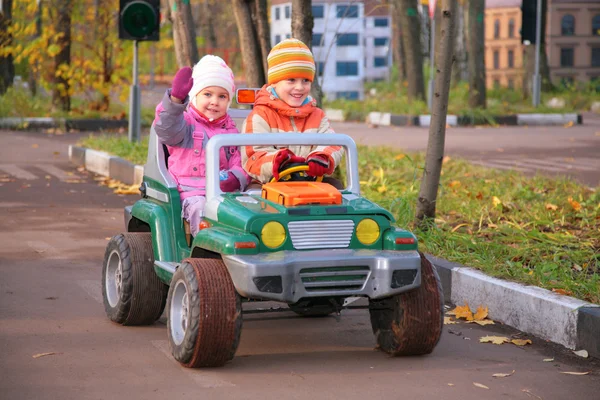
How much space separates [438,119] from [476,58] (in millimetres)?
17029

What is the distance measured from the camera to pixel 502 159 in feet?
50.1

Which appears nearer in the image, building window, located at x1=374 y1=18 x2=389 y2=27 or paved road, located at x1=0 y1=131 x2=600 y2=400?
paved road, located at x1=0 y1=131 x2=600 y2=400

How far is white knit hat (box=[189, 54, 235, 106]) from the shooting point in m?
6.03

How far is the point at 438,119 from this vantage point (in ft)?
26.5

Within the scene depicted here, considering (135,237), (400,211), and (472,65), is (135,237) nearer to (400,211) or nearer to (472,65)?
(400,211)

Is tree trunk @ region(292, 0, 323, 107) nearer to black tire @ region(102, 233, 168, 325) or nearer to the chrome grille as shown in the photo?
black tire @ region(102, 233, 168, 325)

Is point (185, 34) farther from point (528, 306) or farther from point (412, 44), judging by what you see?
point (412, 44)

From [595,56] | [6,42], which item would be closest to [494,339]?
[6,42]

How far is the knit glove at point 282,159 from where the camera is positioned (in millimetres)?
5539

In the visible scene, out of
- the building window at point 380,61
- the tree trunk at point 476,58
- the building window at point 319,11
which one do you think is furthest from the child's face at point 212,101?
the building window at point 380,61

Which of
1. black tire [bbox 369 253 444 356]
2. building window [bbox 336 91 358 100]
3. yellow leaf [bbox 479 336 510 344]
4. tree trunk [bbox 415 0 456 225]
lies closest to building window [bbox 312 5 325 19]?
building window [bbox 336 91 358 100]

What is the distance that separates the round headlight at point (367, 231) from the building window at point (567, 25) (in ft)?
120

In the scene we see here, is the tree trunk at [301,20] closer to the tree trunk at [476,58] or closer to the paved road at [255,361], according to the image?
the paved road at [255,361]

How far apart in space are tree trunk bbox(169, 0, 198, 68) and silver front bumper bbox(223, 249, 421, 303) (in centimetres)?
1025
